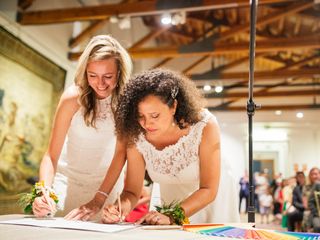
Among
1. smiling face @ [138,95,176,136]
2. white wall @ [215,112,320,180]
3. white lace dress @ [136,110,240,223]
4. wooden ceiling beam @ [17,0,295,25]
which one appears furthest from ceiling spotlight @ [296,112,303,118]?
smiling face @ [138,95,176,136]

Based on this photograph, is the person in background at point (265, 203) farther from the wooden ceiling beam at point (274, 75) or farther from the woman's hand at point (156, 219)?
the woman's hand at point (156, 219)

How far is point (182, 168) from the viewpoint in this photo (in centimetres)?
167

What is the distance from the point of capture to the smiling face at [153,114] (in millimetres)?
1480

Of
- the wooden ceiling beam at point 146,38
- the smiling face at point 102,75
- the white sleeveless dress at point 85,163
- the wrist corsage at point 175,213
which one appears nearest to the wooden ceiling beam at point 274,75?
the wooden ceiling beam at point 146,38

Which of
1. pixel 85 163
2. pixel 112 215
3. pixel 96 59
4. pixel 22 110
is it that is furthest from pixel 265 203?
pixel 112 215

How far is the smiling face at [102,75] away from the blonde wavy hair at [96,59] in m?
0.02

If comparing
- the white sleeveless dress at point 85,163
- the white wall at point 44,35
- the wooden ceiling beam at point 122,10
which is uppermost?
the wooden ceiling beam at point 122,10

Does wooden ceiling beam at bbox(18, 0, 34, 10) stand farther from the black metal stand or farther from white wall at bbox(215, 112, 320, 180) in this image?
white wall at bbox(215, 112, 320, 180)

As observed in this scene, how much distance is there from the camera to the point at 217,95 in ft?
36.0

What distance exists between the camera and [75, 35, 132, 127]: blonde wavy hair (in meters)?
1.73

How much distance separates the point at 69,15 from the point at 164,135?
4.13m

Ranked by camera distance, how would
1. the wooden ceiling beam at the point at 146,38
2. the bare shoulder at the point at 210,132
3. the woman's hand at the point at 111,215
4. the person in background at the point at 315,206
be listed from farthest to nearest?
the wooden ceiling beam at the point at 146,38 < the person in background at the point at 315,206 < the bare shoulder at the point at 210,132 < the woman's hand at the point at 111,215

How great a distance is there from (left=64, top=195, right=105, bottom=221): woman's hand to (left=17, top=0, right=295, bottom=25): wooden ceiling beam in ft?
12.6

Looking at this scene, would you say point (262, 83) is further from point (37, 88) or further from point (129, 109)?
point (129, 109)
